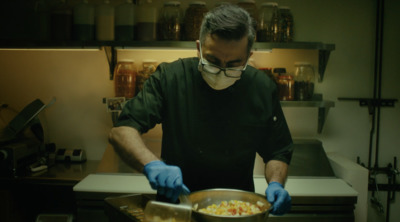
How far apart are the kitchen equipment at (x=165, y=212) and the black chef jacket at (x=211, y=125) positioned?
0.64 m

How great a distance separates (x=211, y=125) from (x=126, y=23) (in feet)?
4.26

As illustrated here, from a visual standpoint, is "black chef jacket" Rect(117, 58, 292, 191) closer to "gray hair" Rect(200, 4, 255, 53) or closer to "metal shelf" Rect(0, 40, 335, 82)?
"gray hair" Rect(200, 4, 255, 53)

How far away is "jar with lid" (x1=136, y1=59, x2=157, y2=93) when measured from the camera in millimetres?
2711

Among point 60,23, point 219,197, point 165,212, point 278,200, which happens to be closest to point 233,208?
point 219,197

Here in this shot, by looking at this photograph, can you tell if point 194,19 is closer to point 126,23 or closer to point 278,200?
point 126,23

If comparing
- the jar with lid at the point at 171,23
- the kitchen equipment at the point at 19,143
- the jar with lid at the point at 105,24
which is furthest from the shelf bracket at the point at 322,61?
the kitchen equipment at the point at 19,143

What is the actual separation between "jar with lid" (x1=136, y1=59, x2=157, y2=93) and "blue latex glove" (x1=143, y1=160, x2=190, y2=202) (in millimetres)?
1481

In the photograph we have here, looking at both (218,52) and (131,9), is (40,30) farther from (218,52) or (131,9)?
(218,52)

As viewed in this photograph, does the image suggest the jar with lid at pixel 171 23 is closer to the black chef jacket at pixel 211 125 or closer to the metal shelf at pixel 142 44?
the metal shelf at pixel 142 44

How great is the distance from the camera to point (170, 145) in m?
1.73

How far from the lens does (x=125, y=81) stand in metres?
2.76

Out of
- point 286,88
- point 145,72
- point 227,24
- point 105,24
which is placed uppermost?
point 105,24

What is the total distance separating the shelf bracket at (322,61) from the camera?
286 centimetres

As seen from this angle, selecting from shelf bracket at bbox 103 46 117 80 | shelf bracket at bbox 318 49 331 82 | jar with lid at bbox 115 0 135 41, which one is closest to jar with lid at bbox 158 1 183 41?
jar with lid at bbox 115 0 135 41
